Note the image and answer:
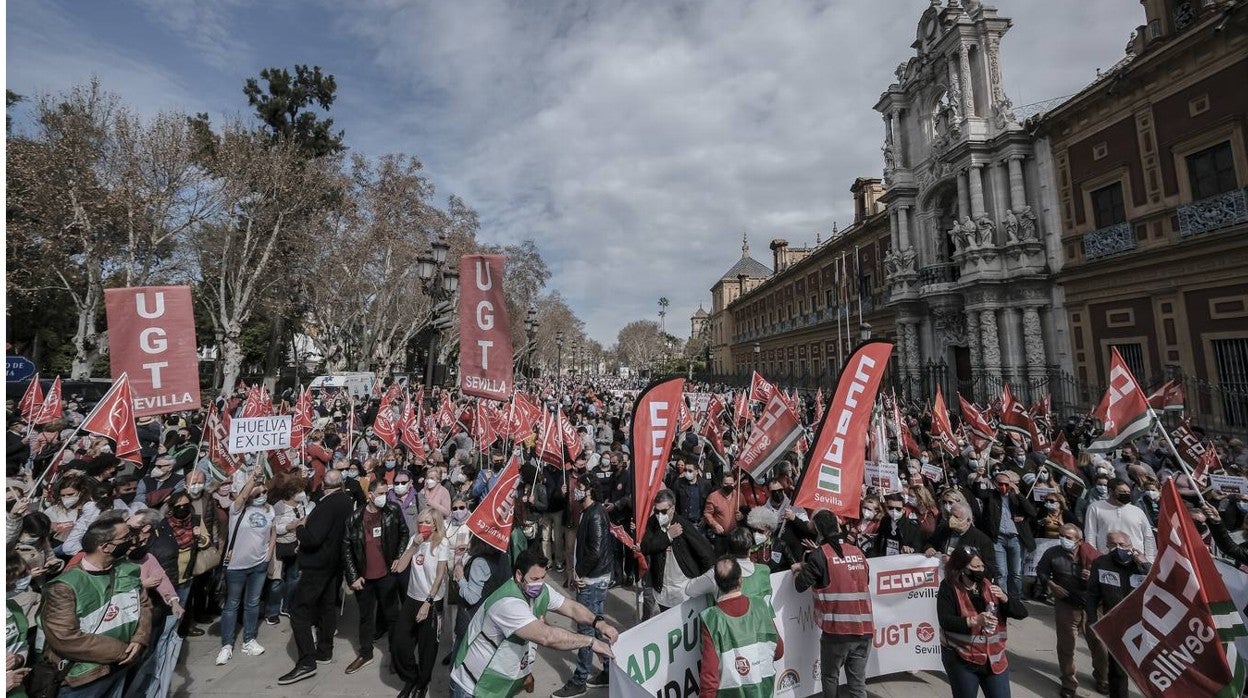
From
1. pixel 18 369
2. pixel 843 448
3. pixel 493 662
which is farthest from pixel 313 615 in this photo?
pixel 18 369

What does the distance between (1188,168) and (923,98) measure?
12639 millimetres

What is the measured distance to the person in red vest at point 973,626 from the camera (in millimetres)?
3936

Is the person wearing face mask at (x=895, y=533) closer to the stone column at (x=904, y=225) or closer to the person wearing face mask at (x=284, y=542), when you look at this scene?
the person wearing face mask at (x=284, y=542)

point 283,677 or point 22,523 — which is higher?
point 22,523

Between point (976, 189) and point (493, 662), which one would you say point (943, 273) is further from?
point (493, 662)

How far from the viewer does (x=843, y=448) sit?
197 inches

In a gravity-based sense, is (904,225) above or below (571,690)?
above

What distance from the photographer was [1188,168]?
1584 centimetres

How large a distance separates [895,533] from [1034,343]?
19.3m

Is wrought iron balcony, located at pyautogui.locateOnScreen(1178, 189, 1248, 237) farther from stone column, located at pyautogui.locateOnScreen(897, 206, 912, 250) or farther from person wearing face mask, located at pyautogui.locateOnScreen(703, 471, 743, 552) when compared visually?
person wearing face mask, located at pyautogui.locateOnScreen(703, 471, 743, 552)

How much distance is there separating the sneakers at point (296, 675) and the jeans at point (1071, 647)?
268 inches

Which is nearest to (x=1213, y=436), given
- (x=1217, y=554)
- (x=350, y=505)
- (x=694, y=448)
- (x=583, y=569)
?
(x=1217, y=554)

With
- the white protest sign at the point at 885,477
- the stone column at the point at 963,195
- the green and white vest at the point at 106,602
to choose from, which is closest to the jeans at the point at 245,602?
the green and white vest at the point at 106,602

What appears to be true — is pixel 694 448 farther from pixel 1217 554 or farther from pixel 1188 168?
pixel 1188 168
